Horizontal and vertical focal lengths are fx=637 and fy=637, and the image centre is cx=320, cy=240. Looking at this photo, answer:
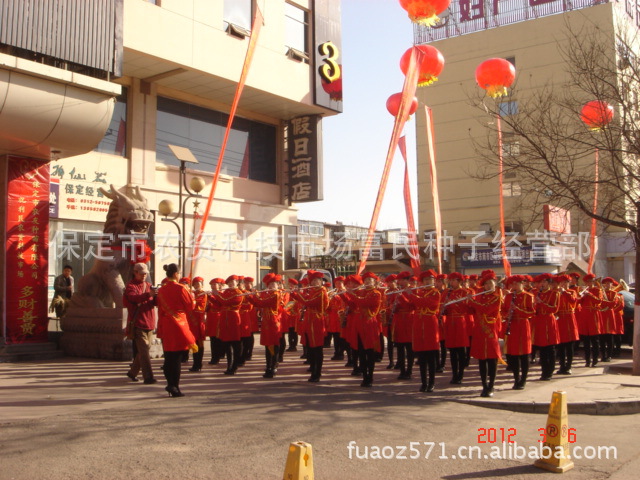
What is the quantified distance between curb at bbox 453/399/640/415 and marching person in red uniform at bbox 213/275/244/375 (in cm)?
460

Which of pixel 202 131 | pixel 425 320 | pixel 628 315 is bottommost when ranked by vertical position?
pixel 628 315

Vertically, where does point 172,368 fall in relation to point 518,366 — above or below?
above

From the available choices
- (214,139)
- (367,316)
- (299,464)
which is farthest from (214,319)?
(214,139)

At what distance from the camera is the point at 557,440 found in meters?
5.30

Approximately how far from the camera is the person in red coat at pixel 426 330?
29.5 feet

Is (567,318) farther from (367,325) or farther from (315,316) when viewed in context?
(315,316)

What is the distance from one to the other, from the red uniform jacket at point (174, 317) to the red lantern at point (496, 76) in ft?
26.8

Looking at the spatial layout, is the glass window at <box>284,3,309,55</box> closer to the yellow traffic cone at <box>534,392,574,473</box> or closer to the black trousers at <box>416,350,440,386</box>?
the black trousers at <box>416,350,440,386</box>

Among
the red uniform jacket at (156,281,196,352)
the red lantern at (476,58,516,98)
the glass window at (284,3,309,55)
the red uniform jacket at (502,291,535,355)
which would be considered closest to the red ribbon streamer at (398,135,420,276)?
the red lantern at (476,58,516,98)

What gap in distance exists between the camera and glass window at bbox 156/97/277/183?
68.4 feet

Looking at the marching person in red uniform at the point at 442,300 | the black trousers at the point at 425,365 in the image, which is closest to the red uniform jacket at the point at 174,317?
the black trousers at the point at 425,365

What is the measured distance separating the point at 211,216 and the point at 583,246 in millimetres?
16660

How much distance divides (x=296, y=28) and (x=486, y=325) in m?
17.8

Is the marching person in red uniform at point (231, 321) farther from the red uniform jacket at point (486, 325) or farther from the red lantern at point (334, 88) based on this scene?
the red lantern at point (334, 88)
